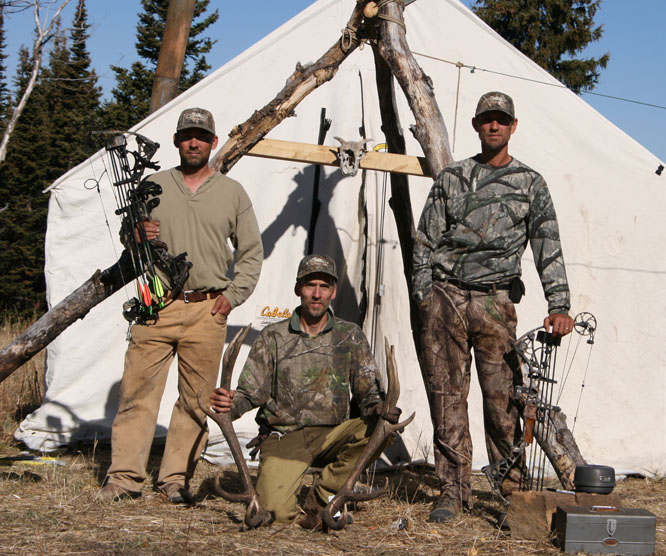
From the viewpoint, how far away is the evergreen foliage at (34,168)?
17.7 meters

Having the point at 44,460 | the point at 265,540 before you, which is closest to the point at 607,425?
the point at 265,540

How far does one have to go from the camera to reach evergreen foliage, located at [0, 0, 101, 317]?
17719 mm

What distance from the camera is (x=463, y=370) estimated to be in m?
4.02

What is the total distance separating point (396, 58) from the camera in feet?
16.1

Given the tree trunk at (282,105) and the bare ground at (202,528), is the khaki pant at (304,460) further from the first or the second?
the tree trunk at (282,105)

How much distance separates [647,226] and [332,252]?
2210mm

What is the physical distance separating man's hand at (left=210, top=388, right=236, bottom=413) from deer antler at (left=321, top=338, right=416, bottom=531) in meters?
0.59

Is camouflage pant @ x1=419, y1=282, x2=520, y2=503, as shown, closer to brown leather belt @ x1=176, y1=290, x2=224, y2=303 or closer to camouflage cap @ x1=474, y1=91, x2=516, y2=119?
A: camouflage cap @ x1=474, y1=91, x2=516, y2=119

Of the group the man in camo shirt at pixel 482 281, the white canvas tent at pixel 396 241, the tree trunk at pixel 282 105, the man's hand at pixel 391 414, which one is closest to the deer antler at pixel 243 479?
the man's hand at pixel 391 414

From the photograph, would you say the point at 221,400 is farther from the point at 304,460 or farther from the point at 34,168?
the point at 34,168

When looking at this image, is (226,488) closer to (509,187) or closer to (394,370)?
(394,370)

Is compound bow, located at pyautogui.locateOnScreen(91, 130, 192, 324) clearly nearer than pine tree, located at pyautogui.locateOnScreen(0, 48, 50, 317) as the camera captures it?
Yes

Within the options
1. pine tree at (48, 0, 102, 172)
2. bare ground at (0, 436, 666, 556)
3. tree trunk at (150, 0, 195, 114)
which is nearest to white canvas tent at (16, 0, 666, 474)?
tree trunk at (150, 0, 195, 114)

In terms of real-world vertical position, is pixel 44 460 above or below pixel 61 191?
below
